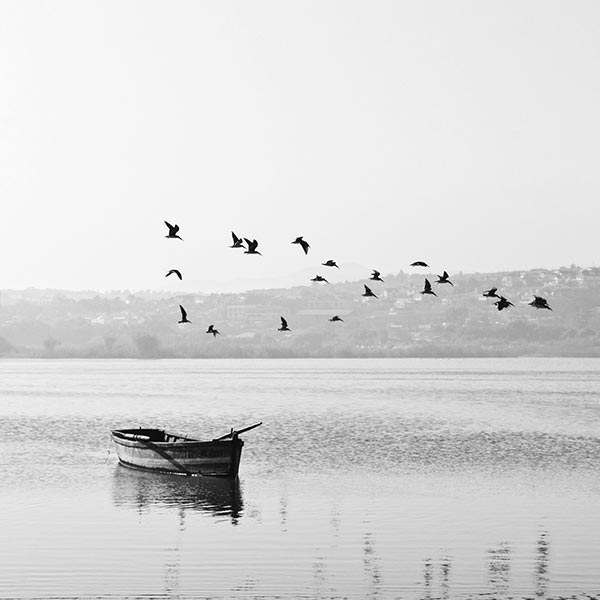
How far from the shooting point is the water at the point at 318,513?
28.9 meters

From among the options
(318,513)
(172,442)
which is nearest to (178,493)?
(172,442)

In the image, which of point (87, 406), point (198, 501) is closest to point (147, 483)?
point (198, 501)

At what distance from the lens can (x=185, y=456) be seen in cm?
4850

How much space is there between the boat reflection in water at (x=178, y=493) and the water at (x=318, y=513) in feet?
0.33

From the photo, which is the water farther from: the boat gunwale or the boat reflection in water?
the boat gunwale

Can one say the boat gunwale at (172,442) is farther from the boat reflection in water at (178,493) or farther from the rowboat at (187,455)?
the boat reflection in water at (178,493)

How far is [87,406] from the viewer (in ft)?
335

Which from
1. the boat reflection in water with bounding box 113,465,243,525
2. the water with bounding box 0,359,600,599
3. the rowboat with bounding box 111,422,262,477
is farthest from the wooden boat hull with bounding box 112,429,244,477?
the water with bounding box 0,359,600,599

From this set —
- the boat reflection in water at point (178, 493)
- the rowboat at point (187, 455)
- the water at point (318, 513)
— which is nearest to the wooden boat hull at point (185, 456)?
the rowboat at point (187, 455)

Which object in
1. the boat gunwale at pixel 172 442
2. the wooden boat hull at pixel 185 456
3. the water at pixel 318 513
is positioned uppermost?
the boat gunwale at pixel 172 442

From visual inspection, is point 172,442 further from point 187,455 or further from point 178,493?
point 178,493

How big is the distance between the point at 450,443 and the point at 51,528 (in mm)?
32934

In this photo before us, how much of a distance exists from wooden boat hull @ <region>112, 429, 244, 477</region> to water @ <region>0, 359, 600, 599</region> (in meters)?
0.59

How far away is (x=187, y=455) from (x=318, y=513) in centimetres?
1018
